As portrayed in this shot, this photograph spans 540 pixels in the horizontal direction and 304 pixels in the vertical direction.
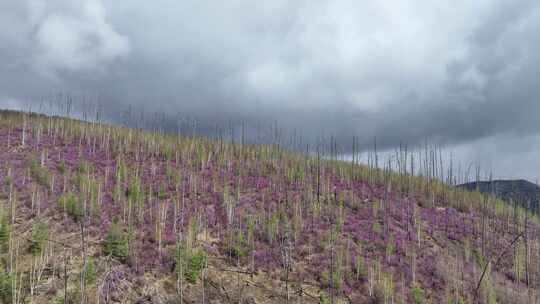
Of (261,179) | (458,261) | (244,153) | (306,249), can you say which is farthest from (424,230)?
(244,153)

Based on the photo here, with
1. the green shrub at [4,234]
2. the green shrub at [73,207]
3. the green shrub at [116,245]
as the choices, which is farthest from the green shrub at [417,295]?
the green shrub at [4,234]

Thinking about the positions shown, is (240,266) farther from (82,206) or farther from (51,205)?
(51,205)

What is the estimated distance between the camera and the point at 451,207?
3353 centimetres

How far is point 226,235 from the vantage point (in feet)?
72.3

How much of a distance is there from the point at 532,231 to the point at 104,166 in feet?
120

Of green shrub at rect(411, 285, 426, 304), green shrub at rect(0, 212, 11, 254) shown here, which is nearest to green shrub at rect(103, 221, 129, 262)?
green shrub at rect(0, 212, 11, 254)

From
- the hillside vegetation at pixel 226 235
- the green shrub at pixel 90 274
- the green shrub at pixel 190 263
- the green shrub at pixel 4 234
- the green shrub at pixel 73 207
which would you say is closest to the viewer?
the green shrub at pixel 90 274

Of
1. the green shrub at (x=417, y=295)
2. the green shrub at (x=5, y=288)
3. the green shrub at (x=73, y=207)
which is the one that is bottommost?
the green shrub at (x=417, y=295)

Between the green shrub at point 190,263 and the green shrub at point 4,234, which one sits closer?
the green shrub at point 4,234

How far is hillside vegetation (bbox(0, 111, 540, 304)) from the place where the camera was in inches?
663

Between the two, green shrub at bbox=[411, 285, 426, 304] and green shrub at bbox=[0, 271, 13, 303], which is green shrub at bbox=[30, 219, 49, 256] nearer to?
green shrub at bbox=[0, 271, 13, 303]

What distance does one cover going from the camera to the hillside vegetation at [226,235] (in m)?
16.8

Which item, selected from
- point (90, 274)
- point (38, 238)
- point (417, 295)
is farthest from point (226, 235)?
point (417, 295)

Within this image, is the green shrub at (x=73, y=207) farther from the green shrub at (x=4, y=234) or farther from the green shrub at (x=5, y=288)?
the green shrub at (x=5, y=288)
